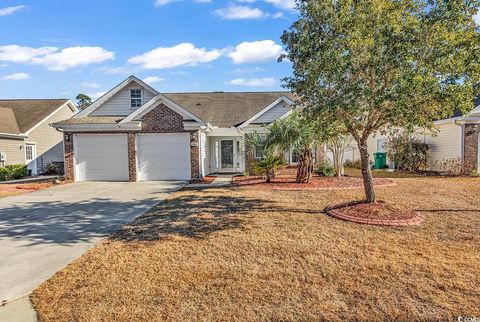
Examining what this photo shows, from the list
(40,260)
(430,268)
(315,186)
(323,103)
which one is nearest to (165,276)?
(40,260)

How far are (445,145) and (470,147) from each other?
1.72m

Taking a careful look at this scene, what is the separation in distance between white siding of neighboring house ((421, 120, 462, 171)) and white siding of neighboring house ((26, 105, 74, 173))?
85.5 feet

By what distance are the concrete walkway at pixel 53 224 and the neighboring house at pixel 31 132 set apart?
10252 millimetres

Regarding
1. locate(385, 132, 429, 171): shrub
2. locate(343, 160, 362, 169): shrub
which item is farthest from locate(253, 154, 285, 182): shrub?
locate(343, 160, 362, 169): shrub

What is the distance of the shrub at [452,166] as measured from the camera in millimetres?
16016

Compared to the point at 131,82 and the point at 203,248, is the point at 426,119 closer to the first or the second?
the point at 203,248

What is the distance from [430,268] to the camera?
4.31 meters

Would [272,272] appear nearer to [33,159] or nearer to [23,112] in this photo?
[33,159]

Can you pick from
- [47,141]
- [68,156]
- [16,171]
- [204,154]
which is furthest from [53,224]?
[47,141]

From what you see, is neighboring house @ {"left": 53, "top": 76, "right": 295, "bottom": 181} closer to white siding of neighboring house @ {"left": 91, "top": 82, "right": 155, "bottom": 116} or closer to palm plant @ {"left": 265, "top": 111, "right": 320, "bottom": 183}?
white siding of neighboring house @ {"left": 91, "top": 82, "right": 155, "bottom": 116}

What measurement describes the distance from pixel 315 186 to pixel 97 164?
36.7 ft

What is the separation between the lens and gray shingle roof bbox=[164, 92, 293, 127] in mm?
19672

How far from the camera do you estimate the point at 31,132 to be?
21.6 m

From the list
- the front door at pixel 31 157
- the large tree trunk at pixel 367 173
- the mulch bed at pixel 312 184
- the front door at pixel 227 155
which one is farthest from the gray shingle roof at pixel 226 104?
the large tree trunk at pixel 367 173
